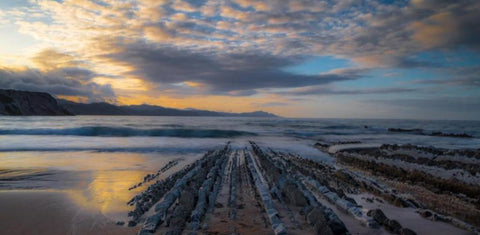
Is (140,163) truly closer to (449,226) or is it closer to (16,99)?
(449,226)

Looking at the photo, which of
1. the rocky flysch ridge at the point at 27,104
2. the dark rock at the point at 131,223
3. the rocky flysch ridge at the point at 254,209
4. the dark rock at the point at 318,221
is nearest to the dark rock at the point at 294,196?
the rocky flysch ridge at the point at 254,209

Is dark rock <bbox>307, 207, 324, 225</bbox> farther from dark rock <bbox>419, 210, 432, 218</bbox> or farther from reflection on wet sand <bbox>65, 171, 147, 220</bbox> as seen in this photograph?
reflection on wet sand <bbox>65, 171, 147, 220</bbox>

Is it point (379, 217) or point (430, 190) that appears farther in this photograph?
point (430, 190)

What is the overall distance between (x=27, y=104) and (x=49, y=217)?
486 ft

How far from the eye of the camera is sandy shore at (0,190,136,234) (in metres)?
3.79

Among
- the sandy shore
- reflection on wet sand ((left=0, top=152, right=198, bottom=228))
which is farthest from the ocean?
the sandy shore

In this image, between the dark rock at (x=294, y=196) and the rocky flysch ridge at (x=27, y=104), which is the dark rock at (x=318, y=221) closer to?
the dark rock at (x=294, y=196)

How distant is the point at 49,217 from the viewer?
4.33 meters

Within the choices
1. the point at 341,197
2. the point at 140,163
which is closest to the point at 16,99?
the point at 140,163

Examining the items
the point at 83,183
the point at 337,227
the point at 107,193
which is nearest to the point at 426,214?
the point at 337,227

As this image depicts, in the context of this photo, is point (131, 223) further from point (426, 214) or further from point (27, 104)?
point (27, 104)

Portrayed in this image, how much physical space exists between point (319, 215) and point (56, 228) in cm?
370

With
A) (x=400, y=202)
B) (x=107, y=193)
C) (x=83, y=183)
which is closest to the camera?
(x=400, y=202)

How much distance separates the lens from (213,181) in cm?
653
